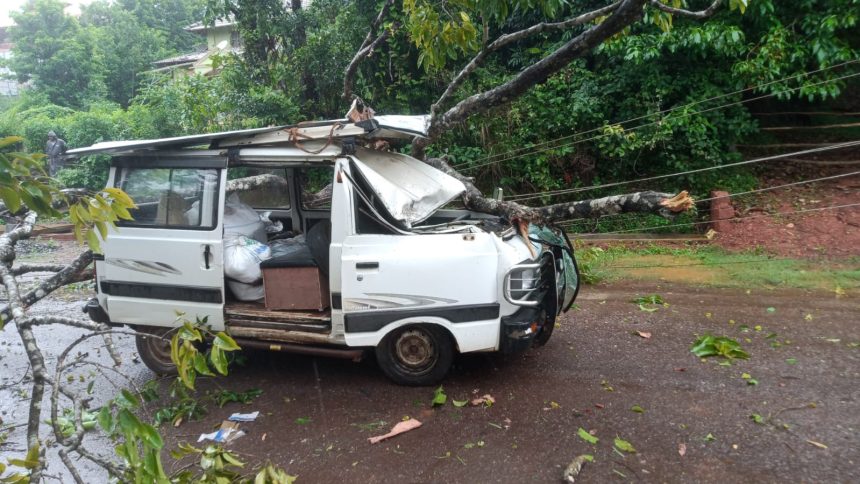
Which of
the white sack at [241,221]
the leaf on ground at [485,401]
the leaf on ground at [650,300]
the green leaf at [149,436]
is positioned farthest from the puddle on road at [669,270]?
the green leaf at [149,436]

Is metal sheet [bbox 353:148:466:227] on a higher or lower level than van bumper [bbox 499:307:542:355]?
higher

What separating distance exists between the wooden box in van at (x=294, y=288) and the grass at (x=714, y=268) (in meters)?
4.15

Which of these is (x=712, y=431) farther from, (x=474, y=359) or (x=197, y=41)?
(x=197, y=41)

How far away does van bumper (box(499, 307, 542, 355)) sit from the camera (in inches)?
176

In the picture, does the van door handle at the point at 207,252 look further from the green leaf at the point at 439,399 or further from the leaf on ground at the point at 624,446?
the leaf on ground at the point at 624,446

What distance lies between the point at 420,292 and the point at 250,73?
8903 millimetres

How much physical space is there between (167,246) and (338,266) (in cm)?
150

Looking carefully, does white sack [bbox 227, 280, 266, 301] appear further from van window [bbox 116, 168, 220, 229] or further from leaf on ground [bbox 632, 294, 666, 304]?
leaf on ground [bbox 632, 294, 666, 304]

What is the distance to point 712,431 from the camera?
396cm

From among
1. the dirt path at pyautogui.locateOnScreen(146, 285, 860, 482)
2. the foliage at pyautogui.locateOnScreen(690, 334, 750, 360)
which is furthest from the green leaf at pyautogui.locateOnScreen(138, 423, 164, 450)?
the foliage at pyautogui.locateOnScreen(690, 334, 750, 360)

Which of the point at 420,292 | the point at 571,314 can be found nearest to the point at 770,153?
the point at 571,314

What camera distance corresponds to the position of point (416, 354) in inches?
189

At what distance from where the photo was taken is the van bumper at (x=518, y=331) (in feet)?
14.7

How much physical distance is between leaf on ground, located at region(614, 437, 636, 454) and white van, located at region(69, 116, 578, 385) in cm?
99
